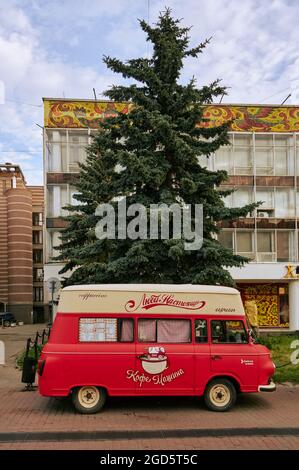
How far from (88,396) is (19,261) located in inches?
2038

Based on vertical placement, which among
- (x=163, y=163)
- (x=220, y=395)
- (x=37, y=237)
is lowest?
(x=220, y=395)

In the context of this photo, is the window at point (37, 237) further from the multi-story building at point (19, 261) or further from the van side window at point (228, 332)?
the van side window at point (228, 332)

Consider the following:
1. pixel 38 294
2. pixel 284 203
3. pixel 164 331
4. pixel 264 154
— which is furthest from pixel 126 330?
pixel 38 294

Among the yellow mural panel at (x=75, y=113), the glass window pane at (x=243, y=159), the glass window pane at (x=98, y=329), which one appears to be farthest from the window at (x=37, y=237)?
the glass window pane at (x=98, y=329)

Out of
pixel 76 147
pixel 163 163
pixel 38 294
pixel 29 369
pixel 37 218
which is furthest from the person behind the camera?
pixel 37 218

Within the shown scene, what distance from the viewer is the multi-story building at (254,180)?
96.3ft

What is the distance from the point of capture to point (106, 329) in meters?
10.4

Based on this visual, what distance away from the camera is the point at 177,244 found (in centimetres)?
1431

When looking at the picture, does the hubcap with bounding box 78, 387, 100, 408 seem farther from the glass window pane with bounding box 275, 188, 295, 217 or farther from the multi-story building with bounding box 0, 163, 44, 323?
the multi-story building with bounding box 0, 163, 44, 323

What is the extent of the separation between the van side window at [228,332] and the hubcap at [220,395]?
1000 millimetres

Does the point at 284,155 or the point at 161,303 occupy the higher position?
the point at 284,155

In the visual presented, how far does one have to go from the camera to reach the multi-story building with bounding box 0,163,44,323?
58906mm

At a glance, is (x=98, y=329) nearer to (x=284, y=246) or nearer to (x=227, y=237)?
(x=227, y=237)
